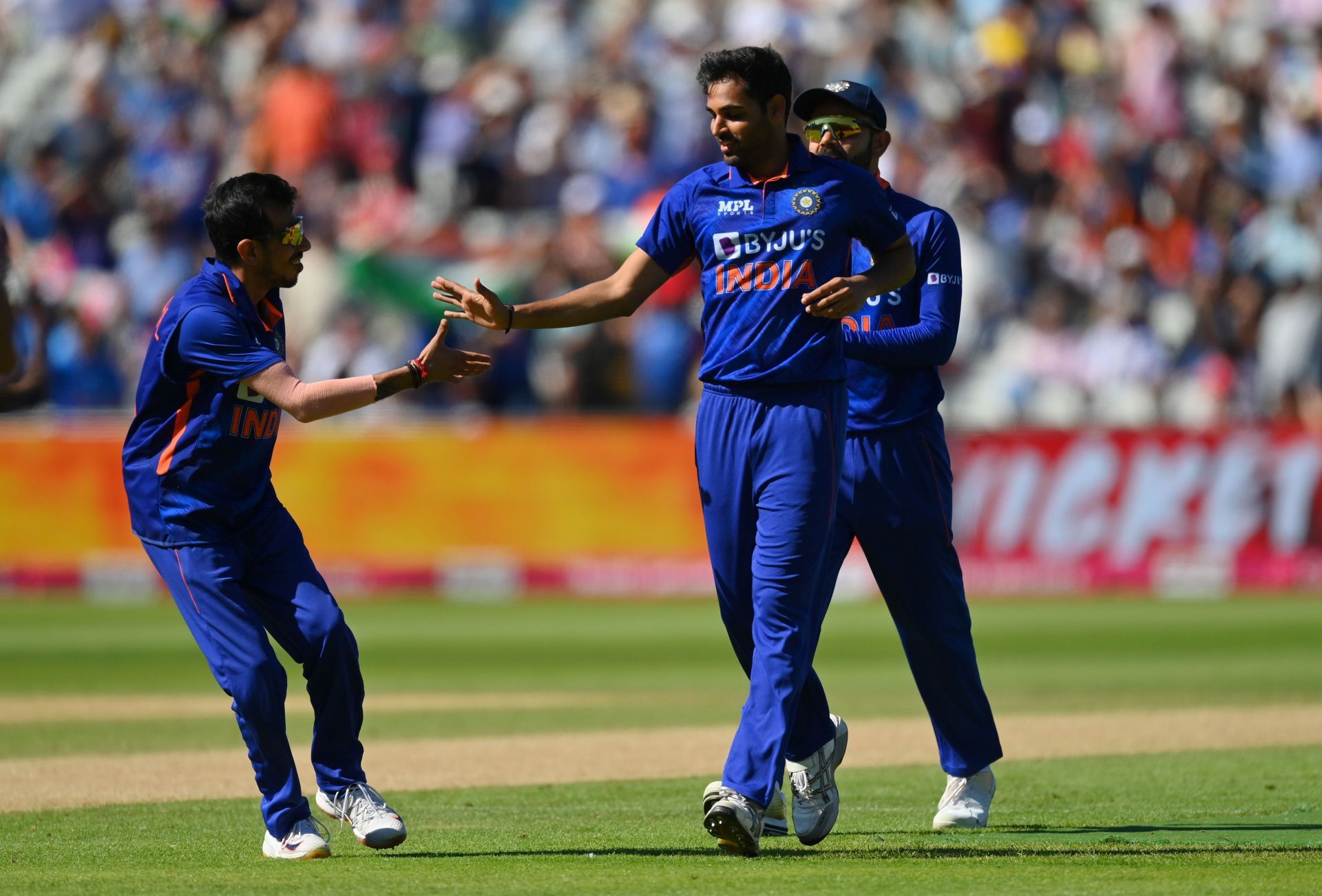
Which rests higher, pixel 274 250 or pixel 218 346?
pixel 274 250

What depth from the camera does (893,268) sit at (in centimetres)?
701

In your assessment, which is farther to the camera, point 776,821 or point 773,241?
point 776,821

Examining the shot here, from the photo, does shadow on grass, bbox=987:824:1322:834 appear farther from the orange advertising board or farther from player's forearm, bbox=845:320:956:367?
the orange advertising board

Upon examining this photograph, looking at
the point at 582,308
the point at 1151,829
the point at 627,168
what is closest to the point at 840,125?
the point at 582,308

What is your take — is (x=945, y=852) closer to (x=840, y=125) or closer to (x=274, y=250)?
(x=840, y=125)

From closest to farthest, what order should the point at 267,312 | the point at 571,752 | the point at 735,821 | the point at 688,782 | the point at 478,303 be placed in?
the point at 735,821
the point at 478,303
the point at 267,312
the point at 688,782
the point at 571,752

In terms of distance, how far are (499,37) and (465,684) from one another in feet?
44.0

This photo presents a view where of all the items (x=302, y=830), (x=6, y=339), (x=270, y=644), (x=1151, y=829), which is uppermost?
(x=6, y=339)

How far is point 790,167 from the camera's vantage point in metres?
6.92

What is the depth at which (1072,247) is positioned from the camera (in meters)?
22.2

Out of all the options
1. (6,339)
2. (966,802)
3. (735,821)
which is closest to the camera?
(735,821)

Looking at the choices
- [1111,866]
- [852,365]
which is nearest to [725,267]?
[852,365]

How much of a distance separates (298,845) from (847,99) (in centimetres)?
338

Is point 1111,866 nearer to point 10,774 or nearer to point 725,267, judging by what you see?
point 725,267
